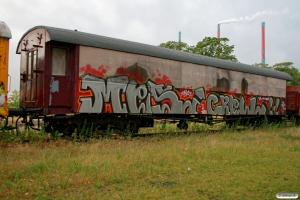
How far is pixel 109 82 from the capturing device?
10.4 metres

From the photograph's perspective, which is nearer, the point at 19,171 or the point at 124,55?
the point at 19,171

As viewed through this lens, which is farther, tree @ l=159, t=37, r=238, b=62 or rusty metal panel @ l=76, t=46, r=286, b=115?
tree @ l=159, t=37, r=238, b=62

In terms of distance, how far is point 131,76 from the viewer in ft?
36.2

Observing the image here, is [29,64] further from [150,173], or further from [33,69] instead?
[150,173]

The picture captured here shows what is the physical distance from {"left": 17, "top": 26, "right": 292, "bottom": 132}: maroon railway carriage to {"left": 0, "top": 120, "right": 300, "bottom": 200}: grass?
6.12ft

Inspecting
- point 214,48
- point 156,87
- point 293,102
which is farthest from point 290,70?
point 156,87

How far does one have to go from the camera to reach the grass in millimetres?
4711

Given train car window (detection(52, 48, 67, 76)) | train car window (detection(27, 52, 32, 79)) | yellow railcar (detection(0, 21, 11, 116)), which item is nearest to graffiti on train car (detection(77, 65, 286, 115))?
train car window (detection(52, 48, 67, 76))

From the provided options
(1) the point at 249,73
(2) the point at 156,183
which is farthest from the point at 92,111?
(1) the point at 249,73

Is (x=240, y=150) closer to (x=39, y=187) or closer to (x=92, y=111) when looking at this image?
(x=92, y=111)

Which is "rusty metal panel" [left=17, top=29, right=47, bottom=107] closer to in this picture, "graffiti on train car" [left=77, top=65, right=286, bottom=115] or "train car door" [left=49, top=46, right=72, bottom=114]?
"train car door" [left=49, top=46, right=72, bottom=114]

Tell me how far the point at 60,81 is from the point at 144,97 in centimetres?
312

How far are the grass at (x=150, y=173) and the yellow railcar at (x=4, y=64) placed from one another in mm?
1133

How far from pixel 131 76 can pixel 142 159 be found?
15.8 ft
